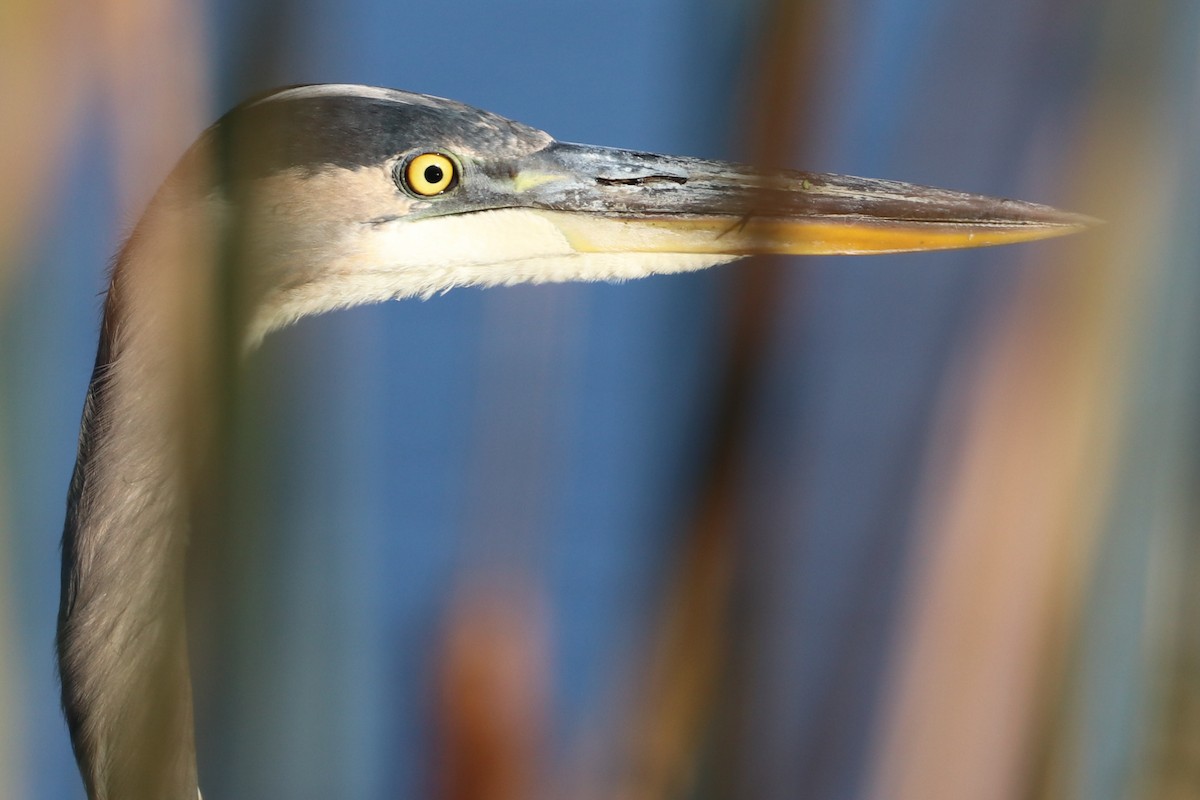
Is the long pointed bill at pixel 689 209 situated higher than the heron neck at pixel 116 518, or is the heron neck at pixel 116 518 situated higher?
the long pointed bill at pixel 689 209

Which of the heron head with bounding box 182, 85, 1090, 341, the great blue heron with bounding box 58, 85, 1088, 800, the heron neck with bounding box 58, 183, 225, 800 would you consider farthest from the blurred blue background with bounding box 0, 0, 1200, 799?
the heron head with bounding box 182, 85, 1090, 341

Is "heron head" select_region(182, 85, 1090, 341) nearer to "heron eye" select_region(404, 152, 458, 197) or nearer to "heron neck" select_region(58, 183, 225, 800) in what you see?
"heron eye" select_region(404, 152, 458, 197)

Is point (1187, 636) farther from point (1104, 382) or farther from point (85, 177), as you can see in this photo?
point (85, 177)

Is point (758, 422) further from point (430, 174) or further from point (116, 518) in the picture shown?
point (430, 174)

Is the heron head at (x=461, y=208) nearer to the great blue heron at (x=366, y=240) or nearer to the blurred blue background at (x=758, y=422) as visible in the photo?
the great blue heron at (x=366, y=240)

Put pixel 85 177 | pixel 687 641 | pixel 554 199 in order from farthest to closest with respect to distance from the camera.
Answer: pixel 554 199
pixel 85 177
pixel 687 641

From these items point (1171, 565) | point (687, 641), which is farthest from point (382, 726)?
point (1171, 565)

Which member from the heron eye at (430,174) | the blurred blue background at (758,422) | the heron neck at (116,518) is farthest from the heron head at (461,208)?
the blurred blue background at (758,422)
